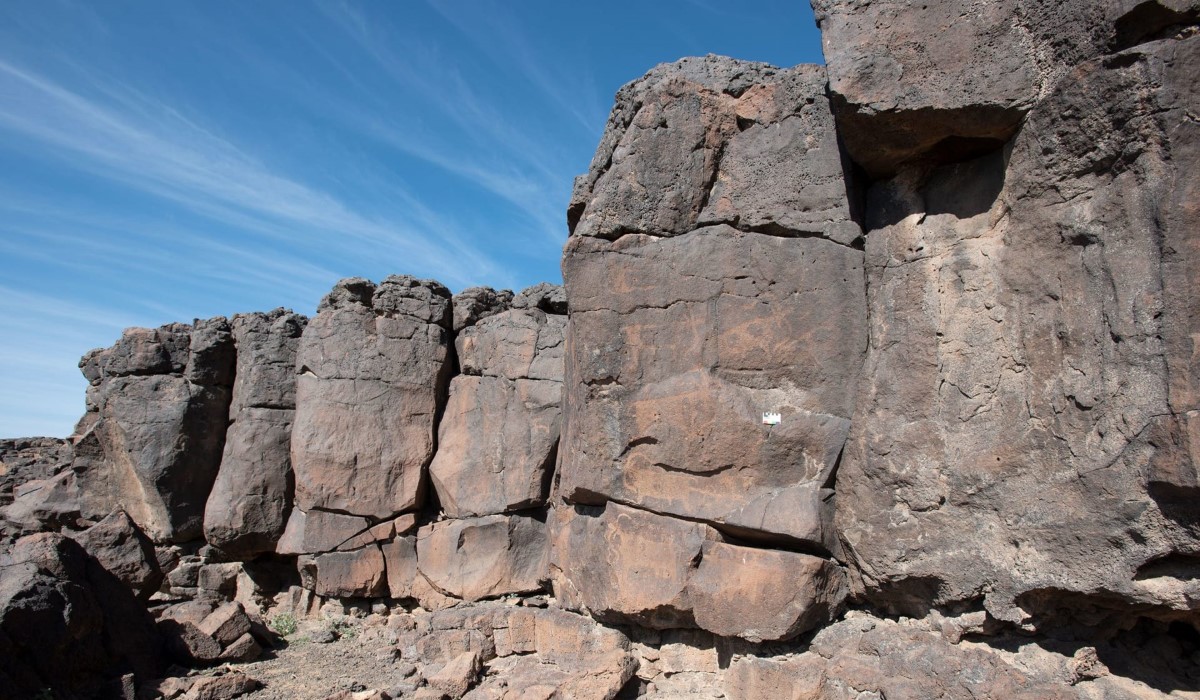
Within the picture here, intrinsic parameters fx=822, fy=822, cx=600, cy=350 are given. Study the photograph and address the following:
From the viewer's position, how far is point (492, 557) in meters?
7.47

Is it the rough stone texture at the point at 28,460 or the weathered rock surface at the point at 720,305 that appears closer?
the weathered rock surface at the point at 720,305

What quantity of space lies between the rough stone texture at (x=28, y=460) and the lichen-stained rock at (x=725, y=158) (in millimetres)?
7932

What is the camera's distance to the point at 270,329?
896cm

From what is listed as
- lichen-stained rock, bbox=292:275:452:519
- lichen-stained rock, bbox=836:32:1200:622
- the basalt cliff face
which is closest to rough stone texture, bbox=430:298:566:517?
the basalt cliff face

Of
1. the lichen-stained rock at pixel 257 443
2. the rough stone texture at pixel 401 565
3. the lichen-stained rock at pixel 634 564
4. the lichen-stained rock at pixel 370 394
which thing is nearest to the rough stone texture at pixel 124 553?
the lichen-stained rock at pixel 257 443

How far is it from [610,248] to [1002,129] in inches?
96.6

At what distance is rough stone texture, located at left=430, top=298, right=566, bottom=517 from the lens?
7.54 meters

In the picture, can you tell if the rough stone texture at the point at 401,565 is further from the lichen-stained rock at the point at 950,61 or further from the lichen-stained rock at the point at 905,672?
the lichen-stained rock at the point at 950,61

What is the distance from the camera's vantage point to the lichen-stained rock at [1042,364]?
3.69 metres

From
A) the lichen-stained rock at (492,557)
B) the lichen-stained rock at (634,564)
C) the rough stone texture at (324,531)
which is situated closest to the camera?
the lichen-stained rock at (634,564)

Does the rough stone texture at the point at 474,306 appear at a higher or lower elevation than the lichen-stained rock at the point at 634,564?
higher

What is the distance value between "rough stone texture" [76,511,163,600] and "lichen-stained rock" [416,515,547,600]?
2675mm

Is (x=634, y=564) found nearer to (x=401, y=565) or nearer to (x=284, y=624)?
(x=401, y=565)

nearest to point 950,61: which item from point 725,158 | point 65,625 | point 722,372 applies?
point 725,158
